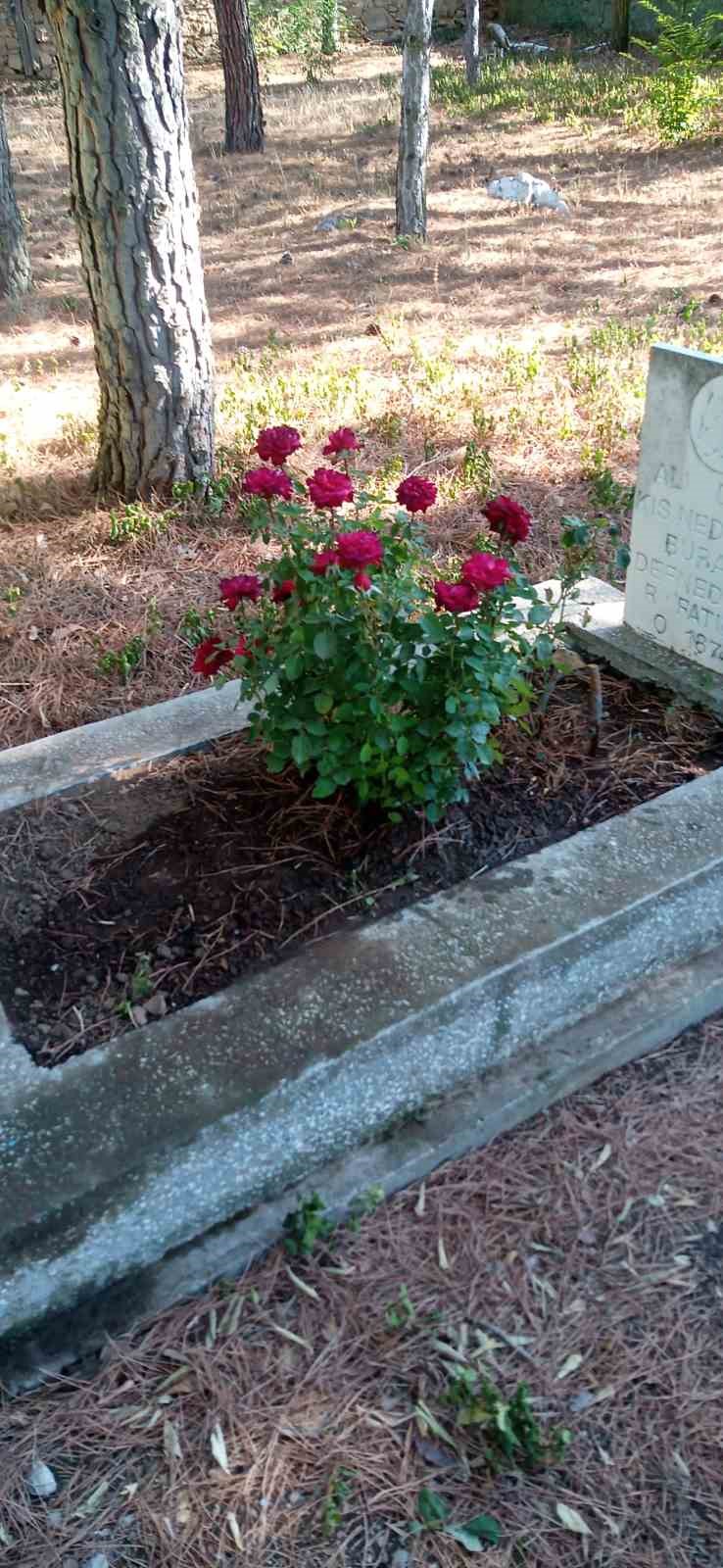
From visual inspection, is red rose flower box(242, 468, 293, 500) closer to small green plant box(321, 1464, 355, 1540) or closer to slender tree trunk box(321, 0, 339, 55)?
small green plant box(321, 1464, 355, 1540)

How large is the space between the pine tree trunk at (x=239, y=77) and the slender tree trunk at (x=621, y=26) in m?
6.89

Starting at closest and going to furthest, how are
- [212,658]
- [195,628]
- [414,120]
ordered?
[212,658]
[195,628]
[414,120]

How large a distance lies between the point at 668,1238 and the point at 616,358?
5.09 metres

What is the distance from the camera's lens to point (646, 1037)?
7.98 ft

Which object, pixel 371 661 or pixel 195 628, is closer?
pixel 371 661

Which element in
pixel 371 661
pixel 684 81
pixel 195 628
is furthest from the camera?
pixel 684 81

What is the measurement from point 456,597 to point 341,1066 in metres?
0.93

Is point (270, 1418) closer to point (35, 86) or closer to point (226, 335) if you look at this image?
point (226, 335)

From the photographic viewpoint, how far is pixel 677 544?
10.1 feet

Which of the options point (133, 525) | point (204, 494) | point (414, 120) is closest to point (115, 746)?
point (133, 525)

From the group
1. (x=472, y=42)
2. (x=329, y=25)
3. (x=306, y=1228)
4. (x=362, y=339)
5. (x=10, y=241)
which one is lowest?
(x=306, y=1228)

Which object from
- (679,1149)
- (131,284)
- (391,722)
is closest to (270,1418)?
(679,1149)

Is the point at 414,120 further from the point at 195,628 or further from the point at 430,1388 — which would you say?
the point at 430,1388

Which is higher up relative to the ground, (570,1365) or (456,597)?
(456,597)
